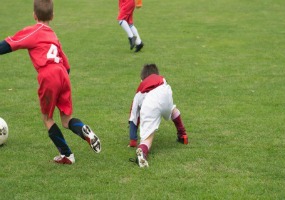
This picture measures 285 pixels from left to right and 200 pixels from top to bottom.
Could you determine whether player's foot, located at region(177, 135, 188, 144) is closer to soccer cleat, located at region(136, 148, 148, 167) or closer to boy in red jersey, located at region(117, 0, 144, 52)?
soccer cleat, located at region(136, 148, 148, 167)

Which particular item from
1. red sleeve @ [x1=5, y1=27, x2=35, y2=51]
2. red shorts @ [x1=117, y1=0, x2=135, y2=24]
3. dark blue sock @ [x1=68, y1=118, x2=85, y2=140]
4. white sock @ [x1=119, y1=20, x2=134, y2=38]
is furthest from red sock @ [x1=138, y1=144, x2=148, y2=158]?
red shorts @ [x1=117, y1=0, x2=135, y2=24]

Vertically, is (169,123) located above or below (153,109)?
below

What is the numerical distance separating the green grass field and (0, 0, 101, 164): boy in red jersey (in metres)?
0.38

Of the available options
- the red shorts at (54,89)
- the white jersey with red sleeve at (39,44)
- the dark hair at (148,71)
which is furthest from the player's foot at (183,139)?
the white jersey with red sleeve at (39,44)

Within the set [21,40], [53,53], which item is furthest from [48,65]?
[21,40]

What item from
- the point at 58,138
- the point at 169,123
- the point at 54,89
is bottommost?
the point at 169,123

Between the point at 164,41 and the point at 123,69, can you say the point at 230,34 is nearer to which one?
the point at 164,41

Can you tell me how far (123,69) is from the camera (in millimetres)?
9828

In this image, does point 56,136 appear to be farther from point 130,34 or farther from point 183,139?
point 130,34

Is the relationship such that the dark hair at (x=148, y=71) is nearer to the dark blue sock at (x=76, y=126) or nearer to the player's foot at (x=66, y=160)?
the dark blue sock at (x=76, y=126)

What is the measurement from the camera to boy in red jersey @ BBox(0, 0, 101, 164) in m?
4.84

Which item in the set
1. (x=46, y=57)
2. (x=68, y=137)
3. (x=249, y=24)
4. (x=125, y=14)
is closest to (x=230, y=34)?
(x=249, y=24)

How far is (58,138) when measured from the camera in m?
5.11

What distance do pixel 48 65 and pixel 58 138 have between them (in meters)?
0.74
